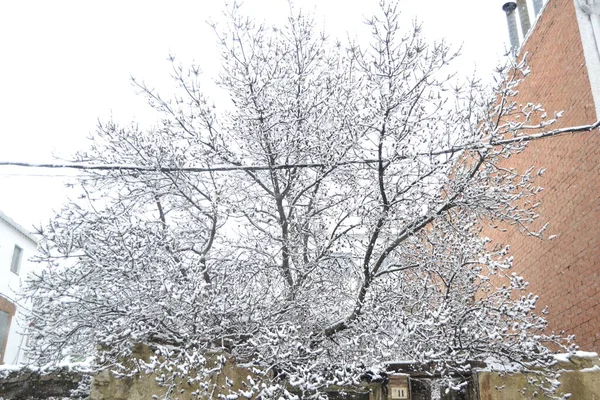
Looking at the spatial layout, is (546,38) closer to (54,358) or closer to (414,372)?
(414,372)

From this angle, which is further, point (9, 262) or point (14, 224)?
point (9, 262)

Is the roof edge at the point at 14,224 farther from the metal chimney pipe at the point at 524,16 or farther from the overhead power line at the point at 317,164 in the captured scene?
the metal chimney pipe at the point at 524,16

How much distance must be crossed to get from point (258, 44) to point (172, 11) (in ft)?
4.15

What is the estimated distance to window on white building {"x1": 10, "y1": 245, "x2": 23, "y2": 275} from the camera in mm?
16406

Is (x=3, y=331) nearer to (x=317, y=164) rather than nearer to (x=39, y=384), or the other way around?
(x=39, y=384)

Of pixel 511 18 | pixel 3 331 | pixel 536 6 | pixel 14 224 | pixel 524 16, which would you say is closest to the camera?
pixel 536 6

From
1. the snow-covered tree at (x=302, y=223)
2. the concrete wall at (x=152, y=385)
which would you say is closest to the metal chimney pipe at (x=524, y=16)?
the snow-covered tree at (x=302, y=223)

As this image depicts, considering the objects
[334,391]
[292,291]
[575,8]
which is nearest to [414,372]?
[334,391]

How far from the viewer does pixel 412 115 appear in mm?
5895

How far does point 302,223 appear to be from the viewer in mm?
6195

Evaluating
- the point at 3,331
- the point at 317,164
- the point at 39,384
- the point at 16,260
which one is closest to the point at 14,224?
the point at 16,260

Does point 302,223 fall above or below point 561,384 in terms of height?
above

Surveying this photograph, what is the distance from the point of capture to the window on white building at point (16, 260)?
16.4 meters

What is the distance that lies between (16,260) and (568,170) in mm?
16051
